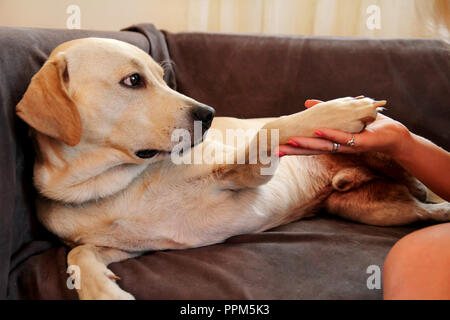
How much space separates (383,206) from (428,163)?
255mm

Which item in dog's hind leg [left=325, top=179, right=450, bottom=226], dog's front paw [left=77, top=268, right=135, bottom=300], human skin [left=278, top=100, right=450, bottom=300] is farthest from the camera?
dog's hind leg [left=325, top=179, right=450, bottom=226]

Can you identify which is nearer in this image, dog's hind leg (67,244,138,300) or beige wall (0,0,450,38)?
dog's hind leg (67,244,138,300)

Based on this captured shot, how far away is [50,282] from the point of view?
3.70ft

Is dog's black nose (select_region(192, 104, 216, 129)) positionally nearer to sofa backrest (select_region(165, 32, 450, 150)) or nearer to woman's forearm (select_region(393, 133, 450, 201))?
woman's forearm (select_region(393, 133, 450, 201))

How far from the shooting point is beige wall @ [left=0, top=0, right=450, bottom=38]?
2301 mm

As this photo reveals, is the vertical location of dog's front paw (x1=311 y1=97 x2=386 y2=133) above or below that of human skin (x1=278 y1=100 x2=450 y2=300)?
above

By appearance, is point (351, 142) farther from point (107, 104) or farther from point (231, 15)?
point (231, 15)

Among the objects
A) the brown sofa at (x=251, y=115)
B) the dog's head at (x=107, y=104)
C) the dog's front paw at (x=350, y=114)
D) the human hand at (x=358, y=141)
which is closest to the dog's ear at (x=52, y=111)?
the dog's head at (x=107, y=104)

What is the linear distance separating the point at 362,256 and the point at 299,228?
0.86ft

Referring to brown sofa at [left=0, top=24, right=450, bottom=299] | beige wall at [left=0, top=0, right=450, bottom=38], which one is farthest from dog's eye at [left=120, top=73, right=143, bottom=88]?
beige wall at [left=0, top=0, right=450, bottom=38]

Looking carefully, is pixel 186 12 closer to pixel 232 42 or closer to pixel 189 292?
pixel 232 42

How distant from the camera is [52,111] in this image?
1.06 metres

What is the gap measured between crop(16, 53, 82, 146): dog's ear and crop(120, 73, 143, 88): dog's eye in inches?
6.4

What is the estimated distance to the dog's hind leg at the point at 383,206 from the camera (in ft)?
4.61
